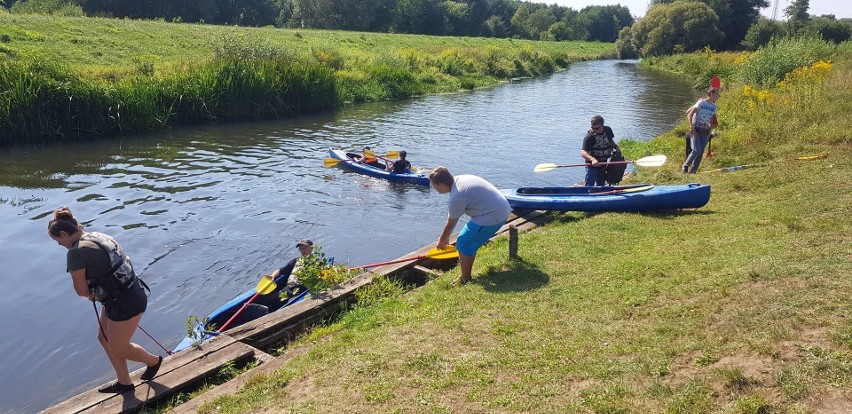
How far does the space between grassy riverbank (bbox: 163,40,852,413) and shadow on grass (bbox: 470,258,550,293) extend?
30 millimetres

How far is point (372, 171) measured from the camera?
15.8 m

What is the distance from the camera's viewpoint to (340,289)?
782 centimetres

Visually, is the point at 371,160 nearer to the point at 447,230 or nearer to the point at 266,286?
the point at 266,286

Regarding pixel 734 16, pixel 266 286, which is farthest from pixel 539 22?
pixel 266 286

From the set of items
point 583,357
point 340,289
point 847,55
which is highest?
point 847,55

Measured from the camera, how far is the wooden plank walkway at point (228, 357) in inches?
212

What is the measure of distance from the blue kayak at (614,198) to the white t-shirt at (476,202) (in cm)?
329

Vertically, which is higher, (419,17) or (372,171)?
(419,17)

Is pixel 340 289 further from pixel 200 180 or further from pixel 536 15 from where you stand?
pixel 536 15

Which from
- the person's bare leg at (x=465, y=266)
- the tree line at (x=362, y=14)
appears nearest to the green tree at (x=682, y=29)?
the tree line at (x=362, y=14)

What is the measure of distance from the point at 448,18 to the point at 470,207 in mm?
88761

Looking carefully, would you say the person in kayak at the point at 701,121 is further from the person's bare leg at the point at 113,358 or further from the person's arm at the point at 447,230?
the person's bare leg at the point at 113,358

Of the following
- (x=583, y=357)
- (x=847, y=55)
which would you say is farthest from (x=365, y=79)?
(x=583, y=357)

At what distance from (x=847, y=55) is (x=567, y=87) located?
18308 mm
